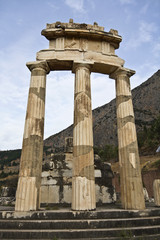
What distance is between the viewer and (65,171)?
11.0 m

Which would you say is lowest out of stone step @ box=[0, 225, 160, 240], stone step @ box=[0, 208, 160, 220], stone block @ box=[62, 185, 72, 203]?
stone step @ box=[0, 225, 160, 240]

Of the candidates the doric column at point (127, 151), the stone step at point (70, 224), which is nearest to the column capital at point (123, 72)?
the doric column at point (127, 151)

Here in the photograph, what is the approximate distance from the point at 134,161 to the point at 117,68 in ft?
20.0

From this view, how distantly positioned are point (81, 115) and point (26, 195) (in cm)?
469

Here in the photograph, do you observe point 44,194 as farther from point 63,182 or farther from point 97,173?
point 97,173

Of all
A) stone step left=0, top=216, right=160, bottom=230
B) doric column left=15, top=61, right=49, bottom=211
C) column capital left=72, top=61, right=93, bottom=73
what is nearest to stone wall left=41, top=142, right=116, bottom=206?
doric column left=15, top=61, right=49, bottom=211

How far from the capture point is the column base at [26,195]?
7664 mm

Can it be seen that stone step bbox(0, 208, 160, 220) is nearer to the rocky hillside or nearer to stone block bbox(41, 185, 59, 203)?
stone block bbox(41, 185, 59, 203)

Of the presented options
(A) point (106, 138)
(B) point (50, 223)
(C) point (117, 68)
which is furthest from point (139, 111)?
(B) point (50, 223)

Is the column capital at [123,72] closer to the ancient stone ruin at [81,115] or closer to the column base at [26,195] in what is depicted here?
the ancient stone ruin at [81,115]

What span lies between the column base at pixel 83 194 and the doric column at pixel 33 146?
1.84m

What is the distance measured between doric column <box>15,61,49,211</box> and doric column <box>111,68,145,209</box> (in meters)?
4.42

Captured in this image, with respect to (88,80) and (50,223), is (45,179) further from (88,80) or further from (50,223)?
(88,80)

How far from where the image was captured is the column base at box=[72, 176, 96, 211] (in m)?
7.54
